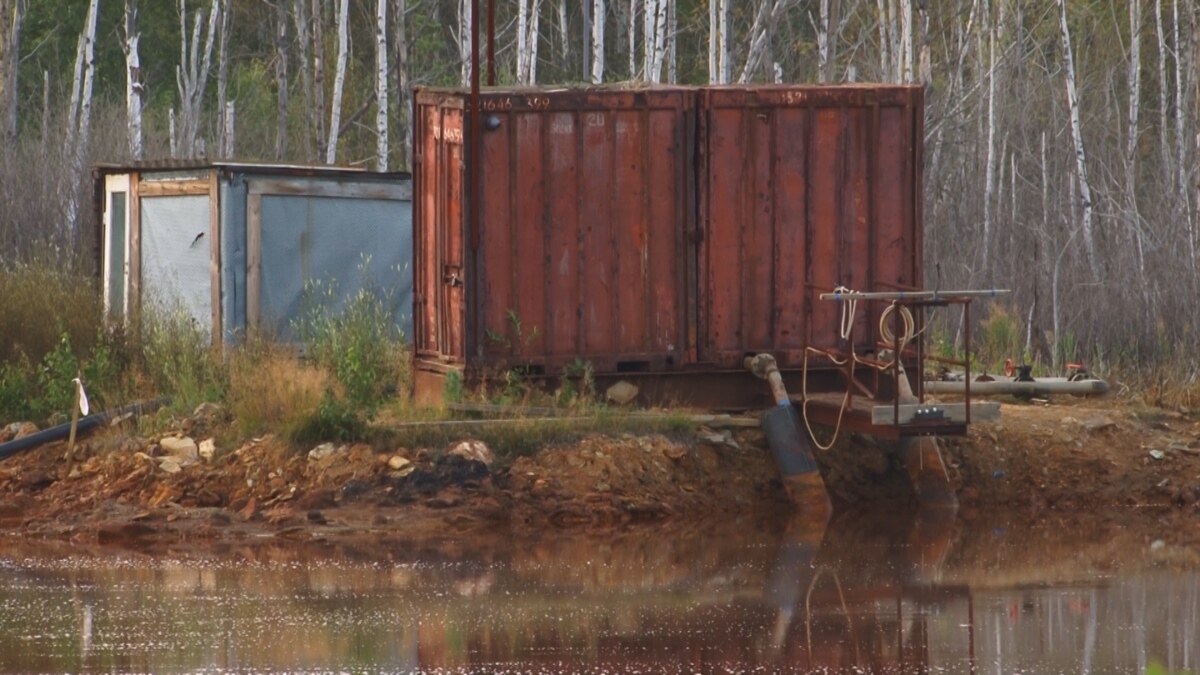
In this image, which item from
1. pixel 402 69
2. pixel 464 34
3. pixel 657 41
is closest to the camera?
pixel 657 41

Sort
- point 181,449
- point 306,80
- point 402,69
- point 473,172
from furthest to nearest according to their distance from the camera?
point 306,80 < point 402,69 < point 473,172 < point 181,449

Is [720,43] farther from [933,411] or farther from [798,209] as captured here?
[933,411]

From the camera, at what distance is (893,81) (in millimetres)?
26750

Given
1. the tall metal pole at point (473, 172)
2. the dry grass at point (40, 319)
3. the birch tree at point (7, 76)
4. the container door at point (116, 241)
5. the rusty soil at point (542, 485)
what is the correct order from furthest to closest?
the birch tree at point (7, 76) < the container door at point (116, 241) < the dry grass at point (40, 319) < the tall metal pole at point (473, 172) < the rusty soil at point (542, 485)

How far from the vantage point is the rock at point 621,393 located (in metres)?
14.9

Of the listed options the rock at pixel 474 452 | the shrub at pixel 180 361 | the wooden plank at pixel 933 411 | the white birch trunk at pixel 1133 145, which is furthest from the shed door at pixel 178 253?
the white birch trunk at pixel 1133 145

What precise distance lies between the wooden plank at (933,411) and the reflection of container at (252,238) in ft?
18.4

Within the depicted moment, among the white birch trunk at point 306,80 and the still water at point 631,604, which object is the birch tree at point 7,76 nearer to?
the white birch trunk at point 306,80

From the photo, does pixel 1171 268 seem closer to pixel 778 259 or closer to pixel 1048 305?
pixel 1048 305

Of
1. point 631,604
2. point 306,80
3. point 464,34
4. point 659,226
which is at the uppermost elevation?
point 464,34

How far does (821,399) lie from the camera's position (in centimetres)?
1461

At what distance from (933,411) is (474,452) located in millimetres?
3219

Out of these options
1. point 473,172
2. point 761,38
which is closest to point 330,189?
point 473,172

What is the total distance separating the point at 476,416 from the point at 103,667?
5796 millimetres
